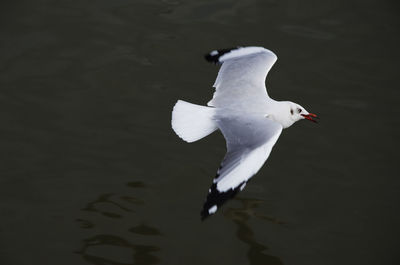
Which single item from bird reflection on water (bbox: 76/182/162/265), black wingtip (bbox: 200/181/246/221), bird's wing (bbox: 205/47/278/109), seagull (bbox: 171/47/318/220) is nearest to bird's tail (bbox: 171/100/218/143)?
seagull (bbox: 171/47/318/220)

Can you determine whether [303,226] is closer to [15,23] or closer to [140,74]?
[140,74]

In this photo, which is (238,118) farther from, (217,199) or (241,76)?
(217,199)

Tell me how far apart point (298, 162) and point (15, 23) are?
10.5 feet

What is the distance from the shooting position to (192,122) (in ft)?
13.3

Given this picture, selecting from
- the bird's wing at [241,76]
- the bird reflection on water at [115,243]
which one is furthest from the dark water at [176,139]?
the bird's wing at [241,76]

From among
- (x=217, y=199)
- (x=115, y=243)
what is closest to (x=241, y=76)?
(x=217, y=199)

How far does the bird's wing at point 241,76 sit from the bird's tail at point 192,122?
0.28 m

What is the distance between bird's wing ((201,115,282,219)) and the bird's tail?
8cm

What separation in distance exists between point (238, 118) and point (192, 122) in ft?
1.03

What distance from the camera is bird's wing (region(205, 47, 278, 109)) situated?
4.42m

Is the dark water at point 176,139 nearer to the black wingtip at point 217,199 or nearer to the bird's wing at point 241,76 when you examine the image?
the bird's wing at point 241,76

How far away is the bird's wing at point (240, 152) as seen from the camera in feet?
11.5

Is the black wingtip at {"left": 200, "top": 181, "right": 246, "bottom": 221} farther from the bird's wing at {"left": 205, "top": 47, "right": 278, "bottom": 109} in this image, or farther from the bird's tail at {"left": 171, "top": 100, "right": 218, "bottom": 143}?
the bird's wing at {"left": 205, "top": 47, "right": 278, "bottom": 109}

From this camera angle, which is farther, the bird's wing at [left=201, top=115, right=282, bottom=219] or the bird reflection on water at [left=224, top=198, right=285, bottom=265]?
the bird reflection on water at [left=224, top=198, right=285, bottom=265]
